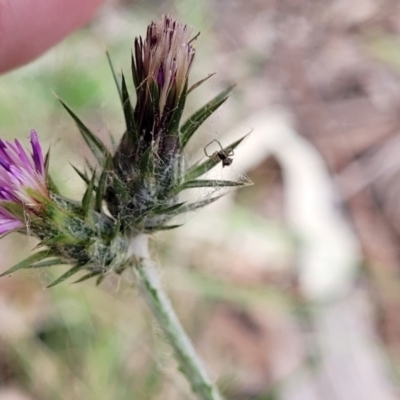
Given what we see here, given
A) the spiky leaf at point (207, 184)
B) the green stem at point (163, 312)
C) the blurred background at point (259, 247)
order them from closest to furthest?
the spiky leaf at point (207, 184)
the green stem at point (163, 312)
the blurred background at point (259, 247)

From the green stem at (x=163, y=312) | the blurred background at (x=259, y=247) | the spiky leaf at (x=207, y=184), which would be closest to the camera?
the spiky leaf at (x=207, y=184)

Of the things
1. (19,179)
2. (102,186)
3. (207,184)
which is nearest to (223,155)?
(207,184)

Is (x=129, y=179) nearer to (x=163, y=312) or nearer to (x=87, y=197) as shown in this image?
(x=87, y=197)

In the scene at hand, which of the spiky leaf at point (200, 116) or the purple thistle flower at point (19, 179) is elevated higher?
the purple thistle flower at point (19, 179)

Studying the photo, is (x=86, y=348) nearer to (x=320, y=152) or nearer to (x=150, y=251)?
(x=150, y=251)

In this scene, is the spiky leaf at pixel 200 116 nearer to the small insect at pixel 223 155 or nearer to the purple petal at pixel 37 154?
the small insect at pixel 223 155

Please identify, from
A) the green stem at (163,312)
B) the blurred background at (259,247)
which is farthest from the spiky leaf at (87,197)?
the blurred background at (259,247)

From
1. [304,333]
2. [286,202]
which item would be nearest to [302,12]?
[286,202]
